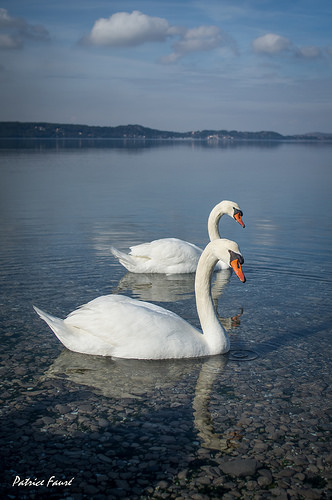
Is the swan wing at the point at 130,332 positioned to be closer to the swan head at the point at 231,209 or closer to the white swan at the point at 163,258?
the white swan at the point at 163,258

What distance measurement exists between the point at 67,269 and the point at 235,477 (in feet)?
26.7

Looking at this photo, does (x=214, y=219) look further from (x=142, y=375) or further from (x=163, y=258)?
(x=142, y=375)

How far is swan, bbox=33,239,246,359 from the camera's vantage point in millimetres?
7887

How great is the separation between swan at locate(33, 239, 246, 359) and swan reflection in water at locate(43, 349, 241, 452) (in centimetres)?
12

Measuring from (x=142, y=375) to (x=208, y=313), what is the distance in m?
1.40

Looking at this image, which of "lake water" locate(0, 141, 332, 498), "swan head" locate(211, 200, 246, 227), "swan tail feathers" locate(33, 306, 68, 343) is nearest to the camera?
"lake water" locate(0, 141, 332, 498)

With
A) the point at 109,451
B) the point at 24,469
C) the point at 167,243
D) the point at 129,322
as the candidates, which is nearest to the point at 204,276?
the point at 129,322

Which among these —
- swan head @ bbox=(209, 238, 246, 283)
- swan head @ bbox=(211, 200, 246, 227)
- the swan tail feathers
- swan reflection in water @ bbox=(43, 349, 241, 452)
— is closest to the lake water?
swan reflection in water @ bbox=(43, 349, 241, 452)

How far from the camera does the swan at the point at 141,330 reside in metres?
7.89

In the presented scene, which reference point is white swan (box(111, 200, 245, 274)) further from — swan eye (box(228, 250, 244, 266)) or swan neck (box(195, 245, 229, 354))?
swan eye (box(228, 250, 244, 266))

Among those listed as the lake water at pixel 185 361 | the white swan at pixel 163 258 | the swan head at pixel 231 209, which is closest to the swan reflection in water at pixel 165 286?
the lake water at pixel 185 361

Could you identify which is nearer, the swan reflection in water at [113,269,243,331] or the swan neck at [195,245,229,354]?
the swan neck at [195,245,229,354]

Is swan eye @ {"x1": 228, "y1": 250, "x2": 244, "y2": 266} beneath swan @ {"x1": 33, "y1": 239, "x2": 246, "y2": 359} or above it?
above
